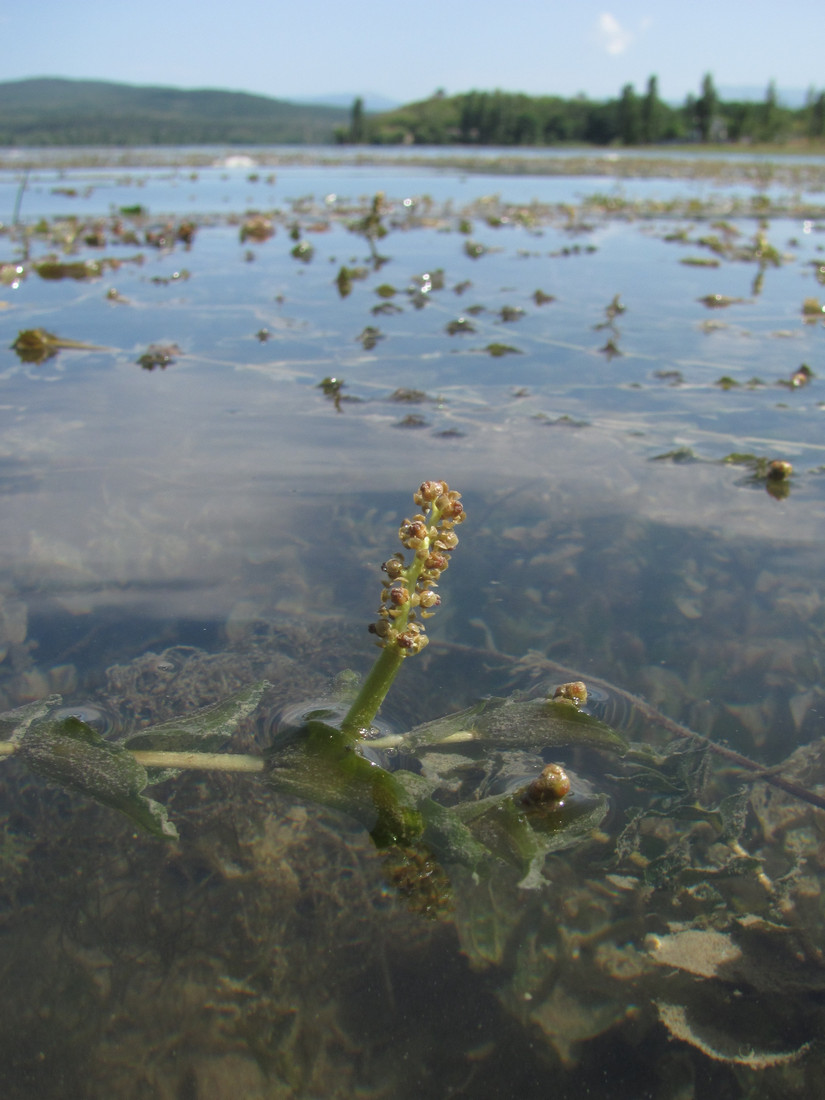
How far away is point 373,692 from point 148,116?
61.4 meters

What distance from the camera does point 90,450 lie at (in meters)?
2.66

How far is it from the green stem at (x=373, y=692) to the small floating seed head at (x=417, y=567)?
0.09 ft

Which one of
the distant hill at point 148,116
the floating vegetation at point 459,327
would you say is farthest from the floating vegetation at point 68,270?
the distant hill at point 148,116

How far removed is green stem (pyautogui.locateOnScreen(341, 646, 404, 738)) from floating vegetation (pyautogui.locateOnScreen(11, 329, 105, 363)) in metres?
3.10

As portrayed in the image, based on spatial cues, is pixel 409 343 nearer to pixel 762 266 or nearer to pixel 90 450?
pixel 90 450

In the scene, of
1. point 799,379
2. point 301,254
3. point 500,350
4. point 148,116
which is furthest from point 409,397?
point 148,116

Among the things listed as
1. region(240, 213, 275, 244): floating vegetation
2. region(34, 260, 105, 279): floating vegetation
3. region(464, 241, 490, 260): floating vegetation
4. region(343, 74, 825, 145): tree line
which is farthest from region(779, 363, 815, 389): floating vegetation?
region(343, 74, 825, 145): tree line

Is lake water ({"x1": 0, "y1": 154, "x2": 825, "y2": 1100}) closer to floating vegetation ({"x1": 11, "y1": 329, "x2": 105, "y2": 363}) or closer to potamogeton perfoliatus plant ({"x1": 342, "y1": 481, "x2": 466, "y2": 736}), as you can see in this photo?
floating vegetation ({"x1": 11, "y1": 329, "x2": 105, "y2": 363})

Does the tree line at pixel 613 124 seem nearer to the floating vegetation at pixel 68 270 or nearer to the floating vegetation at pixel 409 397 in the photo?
the floating vegetation at pixel 68 270

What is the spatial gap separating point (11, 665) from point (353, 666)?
26.6 inches

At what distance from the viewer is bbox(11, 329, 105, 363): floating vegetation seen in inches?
147

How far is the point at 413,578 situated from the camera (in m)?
1.24

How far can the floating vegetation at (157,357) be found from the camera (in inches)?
142

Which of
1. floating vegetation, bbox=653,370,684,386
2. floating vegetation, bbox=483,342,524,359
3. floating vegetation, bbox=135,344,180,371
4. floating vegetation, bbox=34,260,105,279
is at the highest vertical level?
floating vegetation, bbox=34,260,105,279
